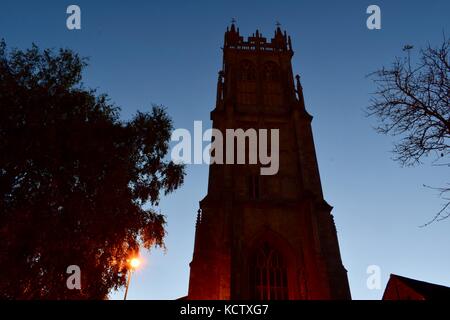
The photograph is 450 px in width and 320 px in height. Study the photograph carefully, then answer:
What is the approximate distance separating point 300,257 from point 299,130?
31.2 ft

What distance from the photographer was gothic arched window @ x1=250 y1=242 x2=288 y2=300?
18.5 m

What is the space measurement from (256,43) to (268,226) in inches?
809

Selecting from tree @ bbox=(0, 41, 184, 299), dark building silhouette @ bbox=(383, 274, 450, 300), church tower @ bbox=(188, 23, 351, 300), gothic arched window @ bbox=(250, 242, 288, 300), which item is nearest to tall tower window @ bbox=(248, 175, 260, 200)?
church tower @ bbox=(188, 23, 351, 300)

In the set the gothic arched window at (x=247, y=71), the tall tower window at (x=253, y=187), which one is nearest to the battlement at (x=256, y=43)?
the gothic arched window at (x=247, y=71)

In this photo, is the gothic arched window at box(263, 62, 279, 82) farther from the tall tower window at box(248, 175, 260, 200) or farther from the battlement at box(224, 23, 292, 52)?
the tall tower window at box(248, 175, 260, 200)

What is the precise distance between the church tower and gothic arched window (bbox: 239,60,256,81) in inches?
146

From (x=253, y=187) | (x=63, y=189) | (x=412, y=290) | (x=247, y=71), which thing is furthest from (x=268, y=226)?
(x=247, y=71)

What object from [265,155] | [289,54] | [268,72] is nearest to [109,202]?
[265,155]

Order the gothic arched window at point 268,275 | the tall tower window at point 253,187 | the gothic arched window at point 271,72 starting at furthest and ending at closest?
the gothic arched window at point 271,72
the tall tower window at point 253,187
the gothic arched window at point 268,275

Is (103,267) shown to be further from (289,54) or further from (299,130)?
(289,54)

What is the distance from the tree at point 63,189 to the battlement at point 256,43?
23826 millimetres

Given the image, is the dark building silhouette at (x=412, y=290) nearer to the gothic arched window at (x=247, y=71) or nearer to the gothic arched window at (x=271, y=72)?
the gothic arched window at (x=271, y=72)

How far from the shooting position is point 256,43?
34844 mm

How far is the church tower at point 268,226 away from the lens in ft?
59.6
